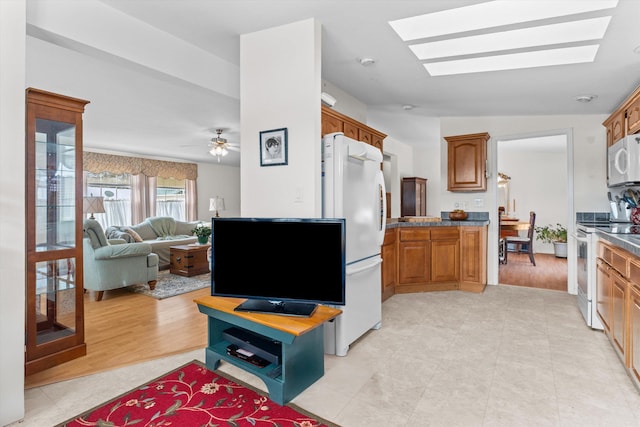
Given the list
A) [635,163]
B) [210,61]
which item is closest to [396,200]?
Result: [635,163]

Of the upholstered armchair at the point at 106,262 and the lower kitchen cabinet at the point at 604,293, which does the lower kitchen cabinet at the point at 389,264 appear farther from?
the upholstered armchair at the point at 106,262

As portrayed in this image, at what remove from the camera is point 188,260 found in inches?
213

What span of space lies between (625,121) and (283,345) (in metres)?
3.74

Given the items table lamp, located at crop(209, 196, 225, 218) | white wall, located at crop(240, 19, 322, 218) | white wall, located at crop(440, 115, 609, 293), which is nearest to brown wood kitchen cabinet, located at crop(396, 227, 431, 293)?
white wall, located at crop(440, 115, 609, 293)

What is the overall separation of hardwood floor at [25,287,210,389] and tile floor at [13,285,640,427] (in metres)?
0.16

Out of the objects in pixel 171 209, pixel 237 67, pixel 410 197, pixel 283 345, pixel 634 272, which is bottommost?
pixel 283 345

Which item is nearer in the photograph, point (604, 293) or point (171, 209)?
point (604, 293)

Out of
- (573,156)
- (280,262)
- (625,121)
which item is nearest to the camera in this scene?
(280,262)

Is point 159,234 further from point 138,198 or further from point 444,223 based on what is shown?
point 444,223

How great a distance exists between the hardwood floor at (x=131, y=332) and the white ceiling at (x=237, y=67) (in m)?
2.15

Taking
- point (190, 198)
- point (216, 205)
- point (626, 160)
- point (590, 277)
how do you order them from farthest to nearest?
point (190, 198)
point (216, 205)
point (626, 160)
point (590, 277)

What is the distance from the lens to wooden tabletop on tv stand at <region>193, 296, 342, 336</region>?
193 cm

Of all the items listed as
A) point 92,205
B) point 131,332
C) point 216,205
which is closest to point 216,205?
point 216,205

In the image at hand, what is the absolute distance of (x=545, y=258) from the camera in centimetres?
701
